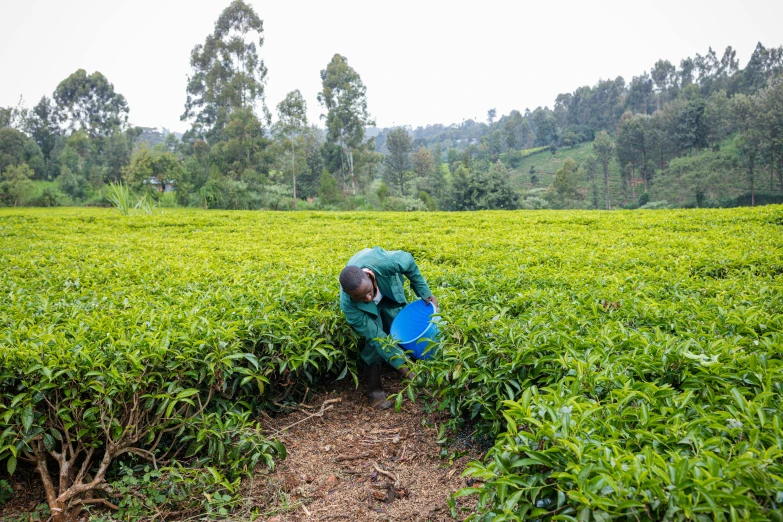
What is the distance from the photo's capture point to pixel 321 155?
29.9 meters

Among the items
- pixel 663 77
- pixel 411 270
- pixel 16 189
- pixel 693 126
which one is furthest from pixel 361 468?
pixel 663 77

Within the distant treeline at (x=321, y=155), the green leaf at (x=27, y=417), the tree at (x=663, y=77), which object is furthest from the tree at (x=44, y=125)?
the tree at (x=663, y=77)

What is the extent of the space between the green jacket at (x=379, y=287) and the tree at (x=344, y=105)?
2559 cm

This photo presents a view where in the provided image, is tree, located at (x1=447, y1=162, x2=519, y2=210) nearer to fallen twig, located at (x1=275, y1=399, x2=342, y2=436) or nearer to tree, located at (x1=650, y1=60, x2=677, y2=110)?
fallen twig, located at (x1=275, y1=399, x2=342, y2=436)

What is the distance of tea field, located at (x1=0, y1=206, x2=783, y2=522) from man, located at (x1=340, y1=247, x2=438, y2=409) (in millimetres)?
187

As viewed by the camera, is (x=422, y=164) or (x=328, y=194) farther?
(x=422, y=164)

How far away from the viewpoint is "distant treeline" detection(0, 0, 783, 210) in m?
23.1

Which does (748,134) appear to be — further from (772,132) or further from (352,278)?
A: (352,278)

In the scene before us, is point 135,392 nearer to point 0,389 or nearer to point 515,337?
point 0,389

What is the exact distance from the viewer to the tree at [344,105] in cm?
2666

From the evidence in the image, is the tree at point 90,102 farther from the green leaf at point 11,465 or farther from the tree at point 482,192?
the green leaf at point 11,465

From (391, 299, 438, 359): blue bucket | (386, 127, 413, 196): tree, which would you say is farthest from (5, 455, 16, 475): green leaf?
(386, 127, 413, 196): tree

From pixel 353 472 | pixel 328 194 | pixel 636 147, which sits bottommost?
pixel 353 472

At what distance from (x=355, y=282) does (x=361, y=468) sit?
0.91m
